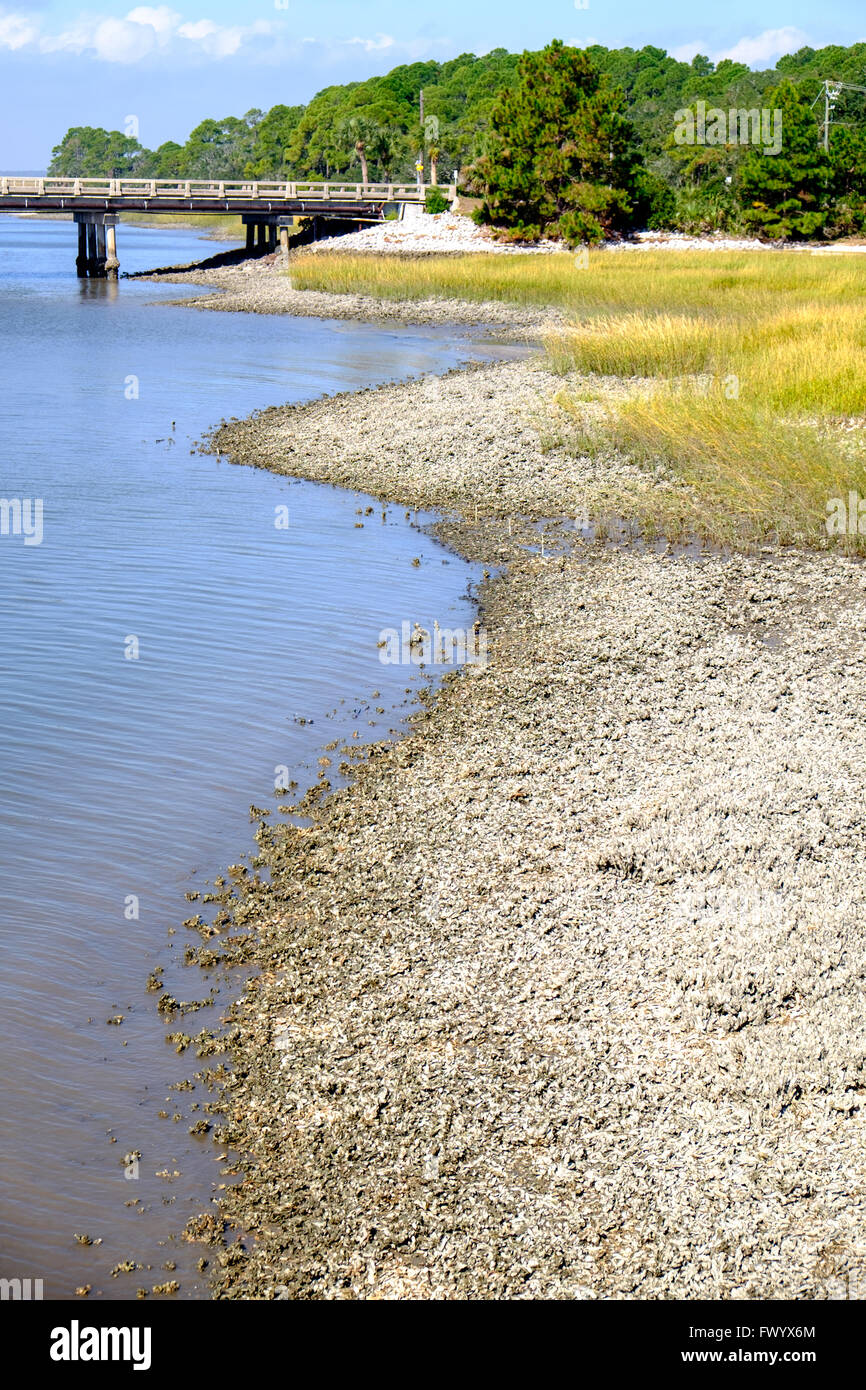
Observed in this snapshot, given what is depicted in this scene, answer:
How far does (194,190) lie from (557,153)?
17081 millimetres

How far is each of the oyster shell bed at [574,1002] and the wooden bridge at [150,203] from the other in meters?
54.8

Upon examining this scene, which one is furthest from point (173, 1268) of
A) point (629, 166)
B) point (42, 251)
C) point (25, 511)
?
point (42, 251)

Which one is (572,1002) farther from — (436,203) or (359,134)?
(359,134)

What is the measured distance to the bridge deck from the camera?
190ft

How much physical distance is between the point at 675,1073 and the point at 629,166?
203ft

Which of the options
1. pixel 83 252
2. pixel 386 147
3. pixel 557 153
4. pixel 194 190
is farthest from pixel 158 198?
pixel 386 147

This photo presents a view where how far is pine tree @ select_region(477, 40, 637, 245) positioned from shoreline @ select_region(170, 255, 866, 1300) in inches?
2121

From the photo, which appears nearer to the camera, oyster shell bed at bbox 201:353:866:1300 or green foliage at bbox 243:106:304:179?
oyster shell bed at bbox 201:353:866:1300

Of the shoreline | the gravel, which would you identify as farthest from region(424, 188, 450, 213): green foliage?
the shoreline

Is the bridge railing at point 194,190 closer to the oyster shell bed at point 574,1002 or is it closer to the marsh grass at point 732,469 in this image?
the marsh grass at point 732,469

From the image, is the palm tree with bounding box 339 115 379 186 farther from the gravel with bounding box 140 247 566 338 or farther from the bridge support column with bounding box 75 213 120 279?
the gravel with bounding box 140 247 566 338

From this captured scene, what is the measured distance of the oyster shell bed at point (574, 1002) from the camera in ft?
15.2
